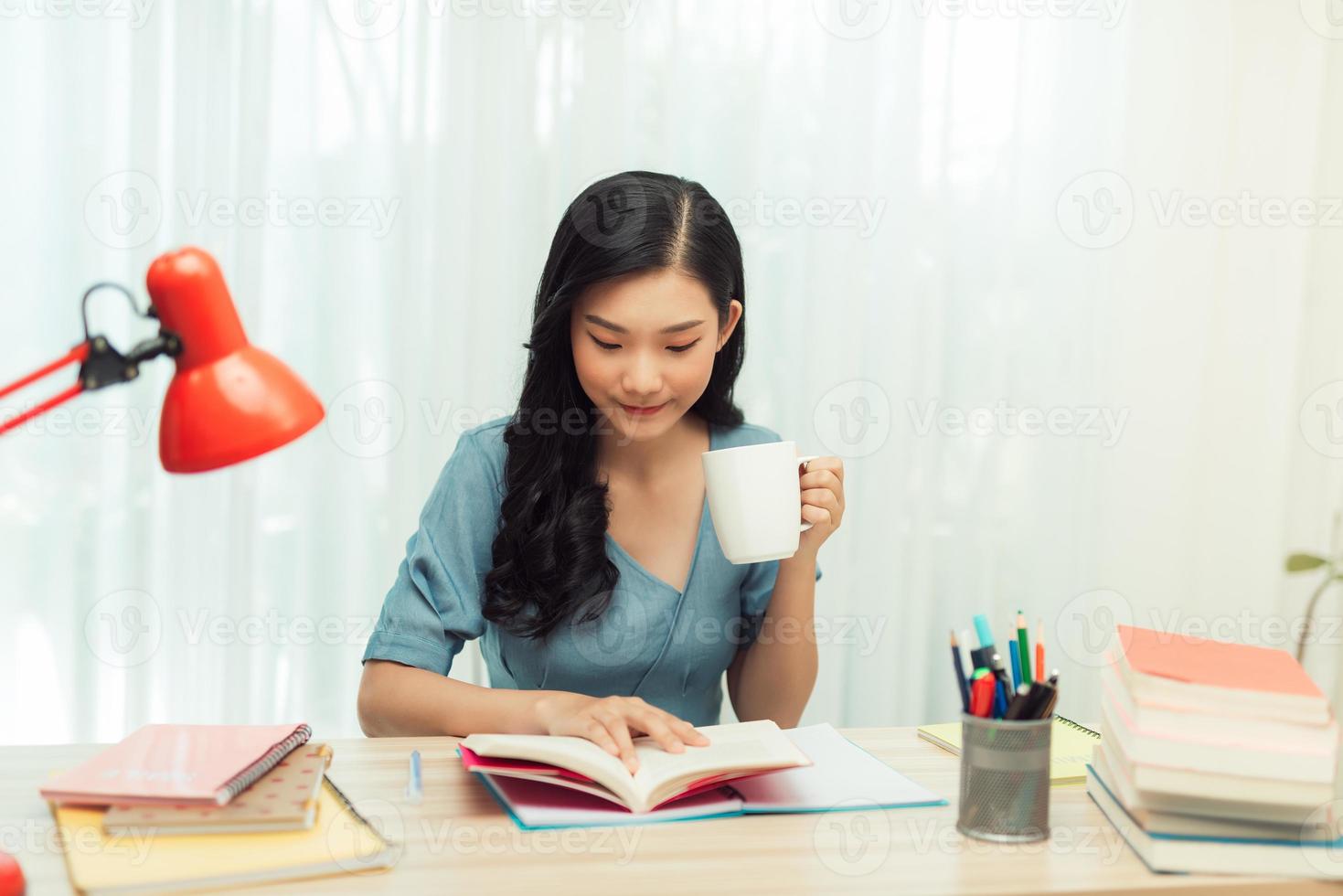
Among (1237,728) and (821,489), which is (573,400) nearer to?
(821,489)

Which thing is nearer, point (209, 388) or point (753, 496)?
point (209, 388)

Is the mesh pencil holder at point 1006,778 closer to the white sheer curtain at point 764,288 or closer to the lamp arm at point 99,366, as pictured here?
the lamp arm at point 99,366

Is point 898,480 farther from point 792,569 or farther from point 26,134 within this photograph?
point 26,134

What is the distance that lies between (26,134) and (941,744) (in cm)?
182

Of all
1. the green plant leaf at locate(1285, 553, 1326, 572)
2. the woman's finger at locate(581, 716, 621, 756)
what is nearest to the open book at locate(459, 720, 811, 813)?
the woman's finger at locate(581, 716, 621, 756)

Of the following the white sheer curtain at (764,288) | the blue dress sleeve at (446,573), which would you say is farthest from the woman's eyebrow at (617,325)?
the white sheer curtain at (764,288)

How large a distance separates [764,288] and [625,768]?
1.32 m

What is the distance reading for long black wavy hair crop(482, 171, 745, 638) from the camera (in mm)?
1242

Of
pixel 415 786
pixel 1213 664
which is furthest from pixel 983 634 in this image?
pixel 415 786

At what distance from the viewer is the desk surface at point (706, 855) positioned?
0.76 metres

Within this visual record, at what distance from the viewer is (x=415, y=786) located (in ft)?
3.04

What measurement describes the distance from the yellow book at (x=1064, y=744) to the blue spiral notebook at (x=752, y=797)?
0.11 m

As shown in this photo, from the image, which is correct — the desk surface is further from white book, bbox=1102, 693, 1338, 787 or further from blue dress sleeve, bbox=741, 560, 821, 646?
blue dress sleeve, bbox=741, 560, 821, 646

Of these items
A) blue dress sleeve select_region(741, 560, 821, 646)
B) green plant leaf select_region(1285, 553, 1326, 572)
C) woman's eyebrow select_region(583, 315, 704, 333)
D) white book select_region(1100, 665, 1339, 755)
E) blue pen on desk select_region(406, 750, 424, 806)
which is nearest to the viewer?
white book select_region(1100, 665, 1339, 755)
